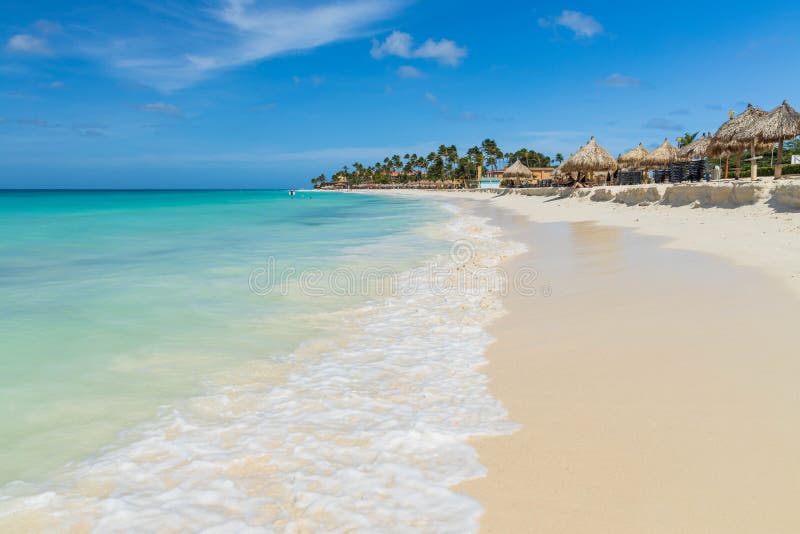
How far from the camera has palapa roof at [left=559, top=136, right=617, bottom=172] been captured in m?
33.4


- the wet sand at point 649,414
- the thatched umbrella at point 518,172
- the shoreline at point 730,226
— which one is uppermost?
the thatched umbrella at point 518,172

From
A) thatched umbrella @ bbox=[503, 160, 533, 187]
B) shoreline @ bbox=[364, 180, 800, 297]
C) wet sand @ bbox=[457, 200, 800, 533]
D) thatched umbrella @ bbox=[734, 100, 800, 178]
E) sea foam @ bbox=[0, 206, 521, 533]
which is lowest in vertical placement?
sea foam @ bbox=[0, 206, 521, 533]

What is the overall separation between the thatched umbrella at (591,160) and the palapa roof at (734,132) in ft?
35.0

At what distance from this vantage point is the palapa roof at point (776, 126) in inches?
715

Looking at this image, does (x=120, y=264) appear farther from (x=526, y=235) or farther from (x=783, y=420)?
(x=783, y=420)

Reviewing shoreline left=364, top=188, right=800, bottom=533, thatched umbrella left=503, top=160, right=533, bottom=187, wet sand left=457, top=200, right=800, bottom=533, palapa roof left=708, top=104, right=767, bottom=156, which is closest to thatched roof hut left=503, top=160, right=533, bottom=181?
thatched umbrella left=503, top=160, right=533, bottom=187

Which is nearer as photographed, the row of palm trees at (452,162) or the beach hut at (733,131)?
the beach hut at (733,131)

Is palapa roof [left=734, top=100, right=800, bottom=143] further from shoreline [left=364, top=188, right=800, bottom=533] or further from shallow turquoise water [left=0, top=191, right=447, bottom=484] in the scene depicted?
shoreline [left=364, top=188, right=800, bottom=533]

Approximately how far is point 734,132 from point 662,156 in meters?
14.0

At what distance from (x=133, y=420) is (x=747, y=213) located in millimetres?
16011

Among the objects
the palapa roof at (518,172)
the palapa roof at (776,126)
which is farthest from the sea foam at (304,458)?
the palapa roof at (518,172)

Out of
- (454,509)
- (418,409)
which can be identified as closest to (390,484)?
Result: (454,509)

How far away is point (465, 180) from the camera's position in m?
101

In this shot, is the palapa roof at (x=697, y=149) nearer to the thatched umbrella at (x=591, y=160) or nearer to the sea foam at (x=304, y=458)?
the thatched umbrella at (x=591, y=160)
